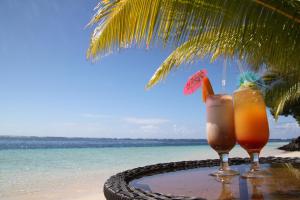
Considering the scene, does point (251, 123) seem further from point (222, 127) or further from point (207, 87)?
point (207, 87)

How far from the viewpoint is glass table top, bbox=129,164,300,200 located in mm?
1007

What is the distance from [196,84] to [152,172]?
41 cm

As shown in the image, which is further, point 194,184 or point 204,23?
point 204,23

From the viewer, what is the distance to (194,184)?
47.4 inches

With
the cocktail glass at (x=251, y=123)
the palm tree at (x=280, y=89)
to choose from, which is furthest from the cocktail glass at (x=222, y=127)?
the palm tree at (x=280, y=89)

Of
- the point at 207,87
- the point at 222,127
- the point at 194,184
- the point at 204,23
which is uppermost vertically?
the point at 204,23

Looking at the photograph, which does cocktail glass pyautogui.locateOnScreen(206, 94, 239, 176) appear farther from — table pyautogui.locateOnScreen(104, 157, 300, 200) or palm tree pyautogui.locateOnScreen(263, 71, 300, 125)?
palm tree pyautogui.locateOnScreen(263, 71, 300, 125)

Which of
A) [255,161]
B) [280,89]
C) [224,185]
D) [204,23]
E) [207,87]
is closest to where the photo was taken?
[224,185]

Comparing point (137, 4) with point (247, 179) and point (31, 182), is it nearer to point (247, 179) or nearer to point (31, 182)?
point (247, 179)

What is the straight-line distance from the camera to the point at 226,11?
2533 millimetres

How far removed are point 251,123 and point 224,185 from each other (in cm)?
27

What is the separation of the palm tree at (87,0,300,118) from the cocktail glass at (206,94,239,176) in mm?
1317

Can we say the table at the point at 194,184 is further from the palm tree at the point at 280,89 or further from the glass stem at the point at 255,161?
the palm tree at the point at 280,89

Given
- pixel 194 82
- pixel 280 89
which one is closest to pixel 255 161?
pixel 194 82
